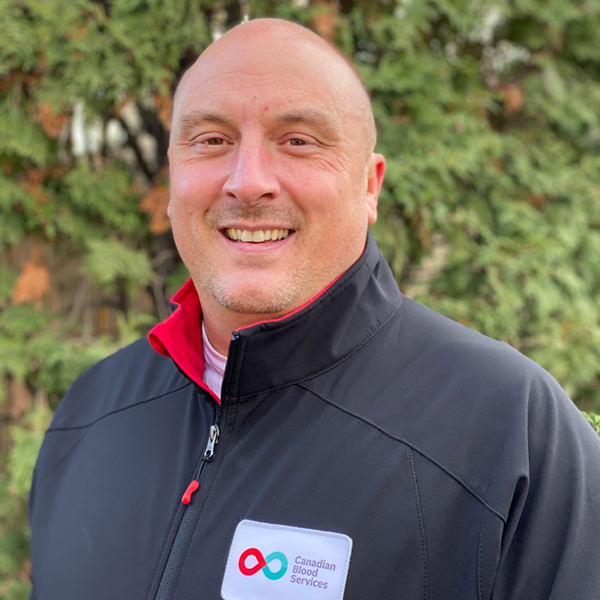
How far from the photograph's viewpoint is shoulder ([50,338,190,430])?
63.6 inches

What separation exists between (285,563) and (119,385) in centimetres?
78

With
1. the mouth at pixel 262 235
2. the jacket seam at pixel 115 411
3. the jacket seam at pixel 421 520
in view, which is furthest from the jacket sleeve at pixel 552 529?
the jacket seam at pixel 115 411

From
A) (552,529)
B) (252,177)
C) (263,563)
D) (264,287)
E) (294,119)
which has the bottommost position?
(263,563)

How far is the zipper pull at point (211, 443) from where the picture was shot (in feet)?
4.31

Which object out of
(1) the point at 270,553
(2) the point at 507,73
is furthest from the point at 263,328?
(2) the point at 507,73

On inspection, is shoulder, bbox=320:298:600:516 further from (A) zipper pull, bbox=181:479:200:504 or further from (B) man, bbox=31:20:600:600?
(A) zipper pull, bbox=181:479:200:504

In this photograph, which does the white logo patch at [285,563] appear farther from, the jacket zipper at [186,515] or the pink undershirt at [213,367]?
the pink undershirt at [213,367]

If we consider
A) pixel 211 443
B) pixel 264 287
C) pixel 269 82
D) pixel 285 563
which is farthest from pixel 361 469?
pixel 269 82

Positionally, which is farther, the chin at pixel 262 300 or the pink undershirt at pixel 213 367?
the pink undershirt at pixel 213 367

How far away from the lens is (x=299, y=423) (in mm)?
1288

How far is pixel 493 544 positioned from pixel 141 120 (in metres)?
2.69

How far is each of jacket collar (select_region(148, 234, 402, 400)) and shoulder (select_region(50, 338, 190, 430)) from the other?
22 centimetres

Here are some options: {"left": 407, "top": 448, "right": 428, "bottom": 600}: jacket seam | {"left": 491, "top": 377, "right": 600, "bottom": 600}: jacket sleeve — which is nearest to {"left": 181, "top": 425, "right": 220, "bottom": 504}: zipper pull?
{"left": 407, "top": 448, "right": 428, "bottom": 600}: jacket seam

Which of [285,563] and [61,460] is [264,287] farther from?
[61,460]
